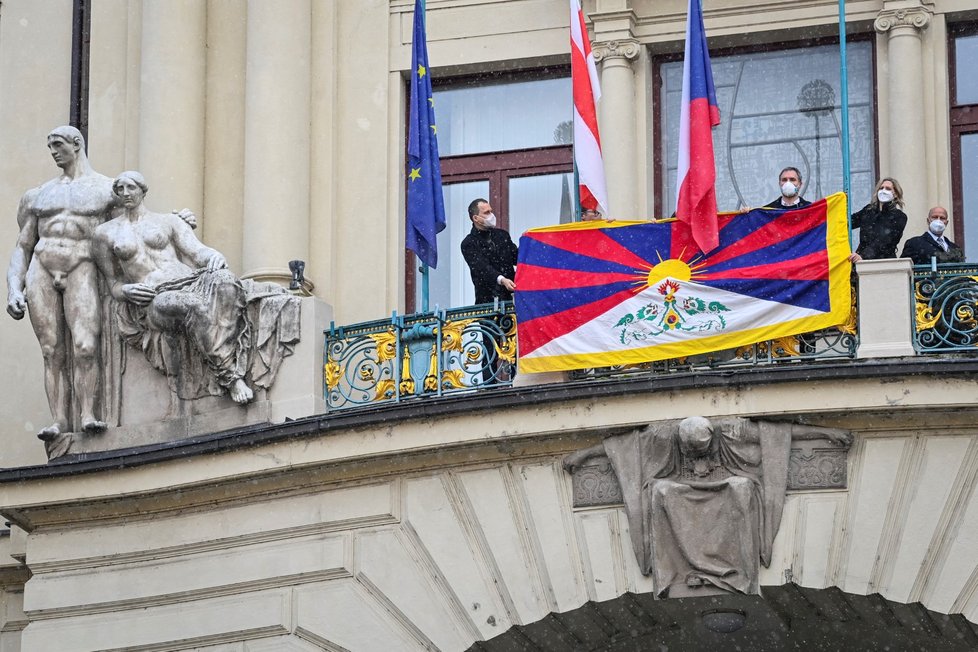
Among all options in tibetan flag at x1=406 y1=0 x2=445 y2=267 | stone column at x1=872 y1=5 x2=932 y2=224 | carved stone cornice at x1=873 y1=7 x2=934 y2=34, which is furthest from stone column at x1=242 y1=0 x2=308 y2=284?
carved stone cornice at x1=873 y1=7 x2=934 y2=34

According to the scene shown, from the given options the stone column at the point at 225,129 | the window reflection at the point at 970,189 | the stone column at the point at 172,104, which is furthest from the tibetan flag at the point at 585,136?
the stone column at the point at 172,104

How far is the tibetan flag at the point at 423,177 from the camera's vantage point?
63.1ft

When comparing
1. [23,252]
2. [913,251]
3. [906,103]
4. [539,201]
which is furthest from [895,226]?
[23,252]

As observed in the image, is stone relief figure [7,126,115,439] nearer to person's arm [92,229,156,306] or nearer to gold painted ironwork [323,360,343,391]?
person's arm [92,229,156,306]

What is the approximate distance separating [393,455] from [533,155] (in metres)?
4.26

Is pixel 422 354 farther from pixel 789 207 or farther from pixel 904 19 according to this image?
pixel 904 19

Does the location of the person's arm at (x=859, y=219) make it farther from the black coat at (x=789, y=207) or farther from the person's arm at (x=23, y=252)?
the person's arm at (x=23, y=252)

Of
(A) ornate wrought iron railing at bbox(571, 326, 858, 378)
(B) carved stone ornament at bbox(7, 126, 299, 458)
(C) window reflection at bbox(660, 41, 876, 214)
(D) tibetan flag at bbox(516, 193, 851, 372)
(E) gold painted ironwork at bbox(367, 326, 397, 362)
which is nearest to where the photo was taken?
(A) ornate wrought iron railing at bbox(571, 326, 858, 378)

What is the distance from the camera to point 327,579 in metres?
18.1

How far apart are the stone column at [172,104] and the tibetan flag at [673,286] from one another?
3980mm

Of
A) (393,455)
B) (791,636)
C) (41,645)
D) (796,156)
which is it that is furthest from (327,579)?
(796,156)

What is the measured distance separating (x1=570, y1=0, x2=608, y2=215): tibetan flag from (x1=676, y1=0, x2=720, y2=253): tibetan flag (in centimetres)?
72

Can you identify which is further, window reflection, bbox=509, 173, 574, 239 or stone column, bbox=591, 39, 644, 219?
window reflection, bbox=509, 173, 574, 239

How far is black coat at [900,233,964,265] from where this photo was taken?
1780 cm
